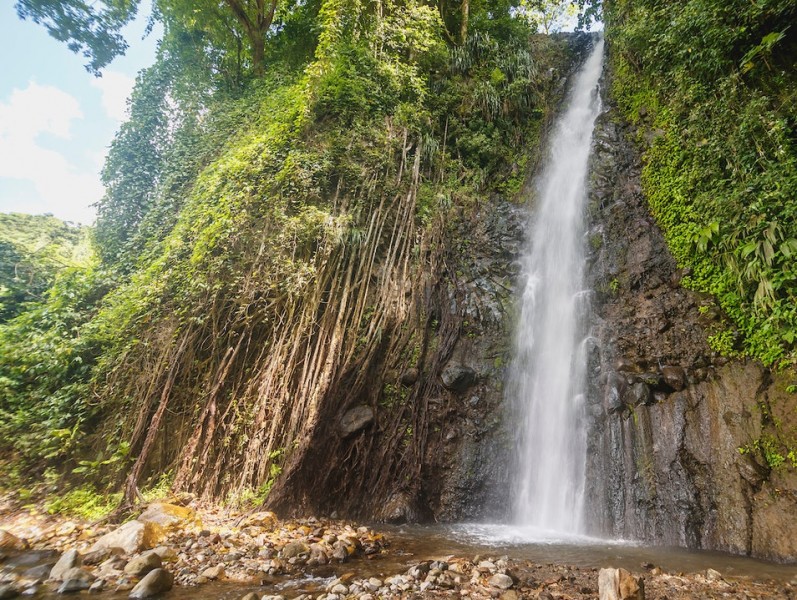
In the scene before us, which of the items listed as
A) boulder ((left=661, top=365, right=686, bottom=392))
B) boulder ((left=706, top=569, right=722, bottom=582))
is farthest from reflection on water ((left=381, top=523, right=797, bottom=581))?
boulder ((left=661, top=365, right=686, bottom=392))

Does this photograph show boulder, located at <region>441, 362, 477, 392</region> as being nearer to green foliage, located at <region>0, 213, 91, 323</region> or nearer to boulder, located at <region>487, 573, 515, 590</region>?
boulder, located at <region>487, 573, 515, 590</region>

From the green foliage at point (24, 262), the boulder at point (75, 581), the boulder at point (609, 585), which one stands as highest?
the green foliage at point (24, 262)

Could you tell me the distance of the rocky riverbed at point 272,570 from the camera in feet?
10.5

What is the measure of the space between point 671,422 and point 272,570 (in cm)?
514

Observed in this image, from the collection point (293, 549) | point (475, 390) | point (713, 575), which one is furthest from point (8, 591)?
point (475, 390)

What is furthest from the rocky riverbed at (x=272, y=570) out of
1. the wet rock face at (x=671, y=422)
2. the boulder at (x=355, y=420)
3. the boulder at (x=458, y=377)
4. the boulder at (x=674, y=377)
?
the boulder at (x=458, y=377)

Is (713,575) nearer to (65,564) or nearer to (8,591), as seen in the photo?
(65,564)

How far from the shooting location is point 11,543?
4230 millimetres

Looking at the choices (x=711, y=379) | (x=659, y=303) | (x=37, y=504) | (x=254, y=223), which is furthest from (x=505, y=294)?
(x=37, y=504)

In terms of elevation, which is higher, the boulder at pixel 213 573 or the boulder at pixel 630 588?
the boulder at pixel 630 588

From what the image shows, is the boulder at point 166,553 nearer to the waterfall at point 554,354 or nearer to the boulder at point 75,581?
the boulder at point 75,581

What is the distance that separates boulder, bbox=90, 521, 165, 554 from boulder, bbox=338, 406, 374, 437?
267 cm

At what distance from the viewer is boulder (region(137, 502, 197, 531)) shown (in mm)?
4449

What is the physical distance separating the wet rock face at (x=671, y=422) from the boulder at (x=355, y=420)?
11.1 ft
